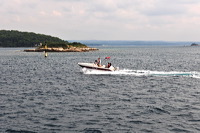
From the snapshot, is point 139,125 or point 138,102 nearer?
point 139,125

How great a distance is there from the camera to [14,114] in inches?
754

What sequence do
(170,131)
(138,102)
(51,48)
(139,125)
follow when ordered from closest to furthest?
(170,131) → (139,125) → (138,102) → (51,48)

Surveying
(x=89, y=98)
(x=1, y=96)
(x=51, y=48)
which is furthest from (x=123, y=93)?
(x=51, y=48)

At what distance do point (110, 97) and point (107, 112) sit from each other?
17.6 feet

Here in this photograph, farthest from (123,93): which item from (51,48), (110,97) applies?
(51,48)

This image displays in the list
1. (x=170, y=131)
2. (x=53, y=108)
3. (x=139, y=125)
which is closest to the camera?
(x=170, y=131)

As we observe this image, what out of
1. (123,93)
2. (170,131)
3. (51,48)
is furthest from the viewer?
(51,48)

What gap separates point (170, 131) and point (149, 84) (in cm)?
1703

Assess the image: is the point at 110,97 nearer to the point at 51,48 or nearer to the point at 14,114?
the point at 14,114

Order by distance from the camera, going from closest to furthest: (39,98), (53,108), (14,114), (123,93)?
(14,114)
(53,108)
(39,98)
(123,93)

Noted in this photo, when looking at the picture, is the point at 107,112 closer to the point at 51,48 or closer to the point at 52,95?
the point at 52,95

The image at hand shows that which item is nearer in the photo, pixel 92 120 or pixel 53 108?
pixel 92 120

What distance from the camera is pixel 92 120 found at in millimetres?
17641

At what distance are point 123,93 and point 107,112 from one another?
7.81 m
